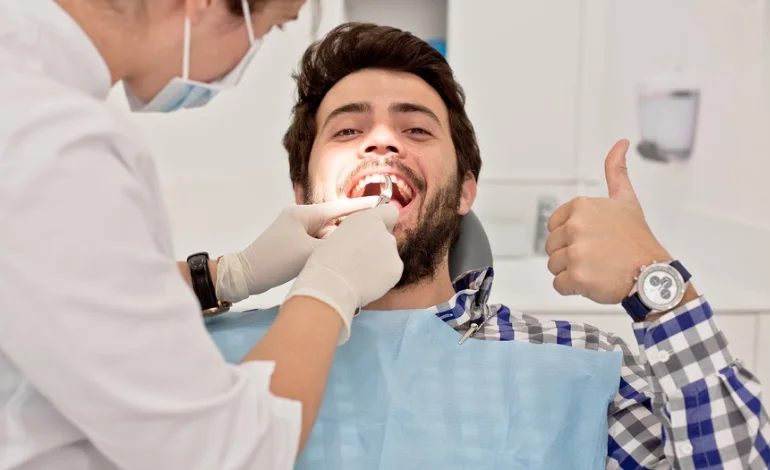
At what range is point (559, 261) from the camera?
3.54ft

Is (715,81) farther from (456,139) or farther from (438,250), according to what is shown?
(438,250)

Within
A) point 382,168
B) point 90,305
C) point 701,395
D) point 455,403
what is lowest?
point 455,403

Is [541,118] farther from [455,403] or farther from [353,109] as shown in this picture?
[455,403]

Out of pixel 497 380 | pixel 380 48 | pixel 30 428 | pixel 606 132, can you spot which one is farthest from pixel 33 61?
pixel 606 132

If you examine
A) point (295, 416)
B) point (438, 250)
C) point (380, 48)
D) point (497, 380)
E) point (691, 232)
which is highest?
point (380, 48)

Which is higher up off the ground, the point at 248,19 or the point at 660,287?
the point at 248,19

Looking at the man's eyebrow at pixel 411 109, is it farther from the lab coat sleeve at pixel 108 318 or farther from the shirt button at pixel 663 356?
the lab coat sleeve at pixel 108 318

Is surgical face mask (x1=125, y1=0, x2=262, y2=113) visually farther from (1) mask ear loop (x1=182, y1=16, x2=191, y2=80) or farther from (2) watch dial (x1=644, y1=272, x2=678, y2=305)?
(2) watch dial (x1=644, y1=272, x2=678, y2=305)

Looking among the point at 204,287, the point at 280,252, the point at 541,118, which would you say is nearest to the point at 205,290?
the point at 204,287

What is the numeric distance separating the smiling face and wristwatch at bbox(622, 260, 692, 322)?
0.52m

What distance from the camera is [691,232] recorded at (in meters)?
2.49

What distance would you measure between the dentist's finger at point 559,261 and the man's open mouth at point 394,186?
0.41 meters

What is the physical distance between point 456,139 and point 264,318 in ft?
2.02

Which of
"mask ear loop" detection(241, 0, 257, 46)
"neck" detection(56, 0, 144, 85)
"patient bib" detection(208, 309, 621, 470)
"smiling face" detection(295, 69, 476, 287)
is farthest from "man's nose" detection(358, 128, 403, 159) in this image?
"neck" detection(56, 0, 144, 85)
